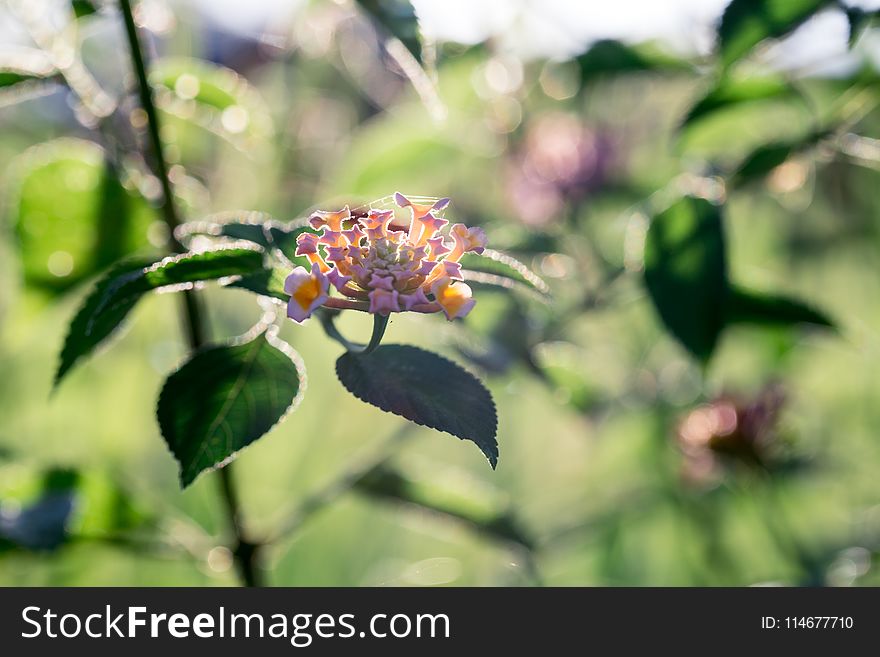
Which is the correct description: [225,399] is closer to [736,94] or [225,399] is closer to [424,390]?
[424,390]

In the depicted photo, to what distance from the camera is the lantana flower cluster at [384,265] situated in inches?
14.0

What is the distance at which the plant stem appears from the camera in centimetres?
46

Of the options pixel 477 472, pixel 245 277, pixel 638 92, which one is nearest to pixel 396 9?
pixel 245 277

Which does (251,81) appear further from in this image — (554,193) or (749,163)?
(749,163)

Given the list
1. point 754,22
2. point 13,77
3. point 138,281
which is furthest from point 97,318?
point 754,22

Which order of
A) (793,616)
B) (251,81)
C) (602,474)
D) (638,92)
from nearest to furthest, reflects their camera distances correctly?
(793,616) → (602,474) → (638,92) → (251,81)

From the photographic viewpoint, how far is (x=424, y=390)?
0.36 metres

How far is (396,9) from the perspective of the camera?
0.49 metres

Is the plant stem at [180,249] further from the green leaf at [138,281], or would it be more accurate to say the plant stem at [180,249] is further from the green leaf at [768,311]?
the green leaf at [768,311]

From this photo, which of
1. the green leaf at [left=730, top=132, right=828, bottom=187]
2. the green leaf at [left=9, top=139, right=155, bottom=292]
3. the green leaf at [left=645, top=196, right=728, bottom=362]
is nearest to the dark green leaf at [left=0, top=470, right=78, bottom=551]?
the green leaf at [left=9, top=139, right=155, bottom=292]

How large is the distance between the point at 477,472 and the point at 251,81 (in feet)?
2.72

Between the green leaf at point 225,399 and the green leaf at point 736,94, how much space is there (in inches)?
12.4

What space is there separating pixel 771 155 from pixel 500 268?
265 mm

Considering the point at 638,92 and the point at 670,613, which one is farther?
the point at 638,92
